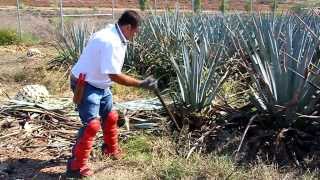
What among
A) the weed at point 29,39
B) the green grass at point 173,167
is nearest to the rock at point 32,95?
the green grass at point 173,167

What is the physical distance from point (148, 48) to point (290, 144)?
5575mm

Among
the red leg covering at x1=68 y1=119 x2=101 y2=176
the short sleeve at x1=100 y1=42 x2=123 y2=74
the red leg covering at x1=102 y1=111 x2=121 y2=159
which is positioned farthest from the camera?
the red leg covering at x1=102 y1=111 x2=121 y2=159

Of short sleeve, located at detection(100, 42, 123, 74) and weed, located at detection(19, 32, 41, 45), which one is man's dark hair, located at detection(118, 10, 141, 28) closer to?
short sleeve, located at detection(100, 42, 123, 74)

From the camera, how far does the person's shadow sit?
5680mm

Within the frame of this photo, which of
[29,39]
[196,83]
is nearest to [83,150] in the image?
[196,83]

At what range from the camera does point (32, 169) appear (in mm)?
5879

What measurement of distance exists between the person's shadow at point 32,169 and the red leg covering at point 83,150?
0.21 m

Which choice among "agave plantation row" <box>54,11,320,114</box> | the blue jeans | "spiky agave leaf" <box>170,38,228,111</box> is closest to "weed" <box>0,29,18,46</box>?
"agave plantation row" <box>54,11,320,114</box>

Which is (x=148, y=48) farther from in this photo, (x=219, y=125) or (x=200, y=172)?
(x=200, y=172)

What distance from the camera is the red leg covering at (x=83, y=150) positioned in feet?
17.9

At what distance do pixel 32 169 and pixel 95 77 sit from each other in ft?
3.81

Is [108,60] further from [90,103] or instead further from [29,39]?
[29,39]

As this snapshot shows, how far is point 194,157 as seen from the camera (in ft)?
18.4

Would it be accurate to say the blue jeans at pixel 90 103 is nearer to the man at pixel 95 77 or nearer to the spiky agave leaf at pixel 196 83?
the man at pixel 95 77
